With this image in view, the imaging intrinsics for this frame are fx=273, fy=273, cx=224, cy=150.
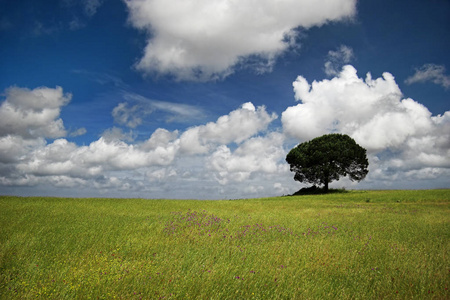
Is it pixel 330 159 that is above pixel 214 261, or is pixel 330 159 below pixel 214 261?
above

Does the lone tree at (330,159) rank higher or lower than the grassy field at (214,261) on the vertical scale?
higher

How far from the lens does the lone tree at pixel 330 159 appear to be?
49.7m

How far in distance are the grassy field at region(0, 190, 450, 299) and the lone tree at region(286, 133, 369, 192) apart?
1434 inches

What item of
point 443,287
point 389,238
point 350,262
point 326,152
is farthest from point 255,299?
point 326,152

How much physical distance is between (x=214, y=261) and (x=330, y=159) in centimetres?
4659

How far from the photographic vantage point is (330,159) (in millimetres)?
50656

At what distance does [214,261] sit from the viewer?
8.59m

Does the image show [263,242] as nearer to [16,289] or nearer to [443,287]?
[443,287]

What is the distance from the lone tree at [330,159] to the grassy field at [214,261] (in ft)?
120

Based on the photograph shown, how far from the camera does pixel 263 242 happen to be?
11.1 meters

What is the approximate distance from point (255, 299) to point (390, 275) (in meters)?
4.46

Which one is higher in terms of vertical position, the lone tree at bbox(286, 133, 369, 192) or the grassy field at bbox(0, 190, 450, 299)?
the lone tree at bbox(286, 133, 369, 192)

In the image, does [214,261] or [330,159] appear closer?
[214,261]

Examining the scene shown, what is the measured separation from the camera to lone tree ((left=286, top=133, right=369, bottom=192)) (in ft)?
163
